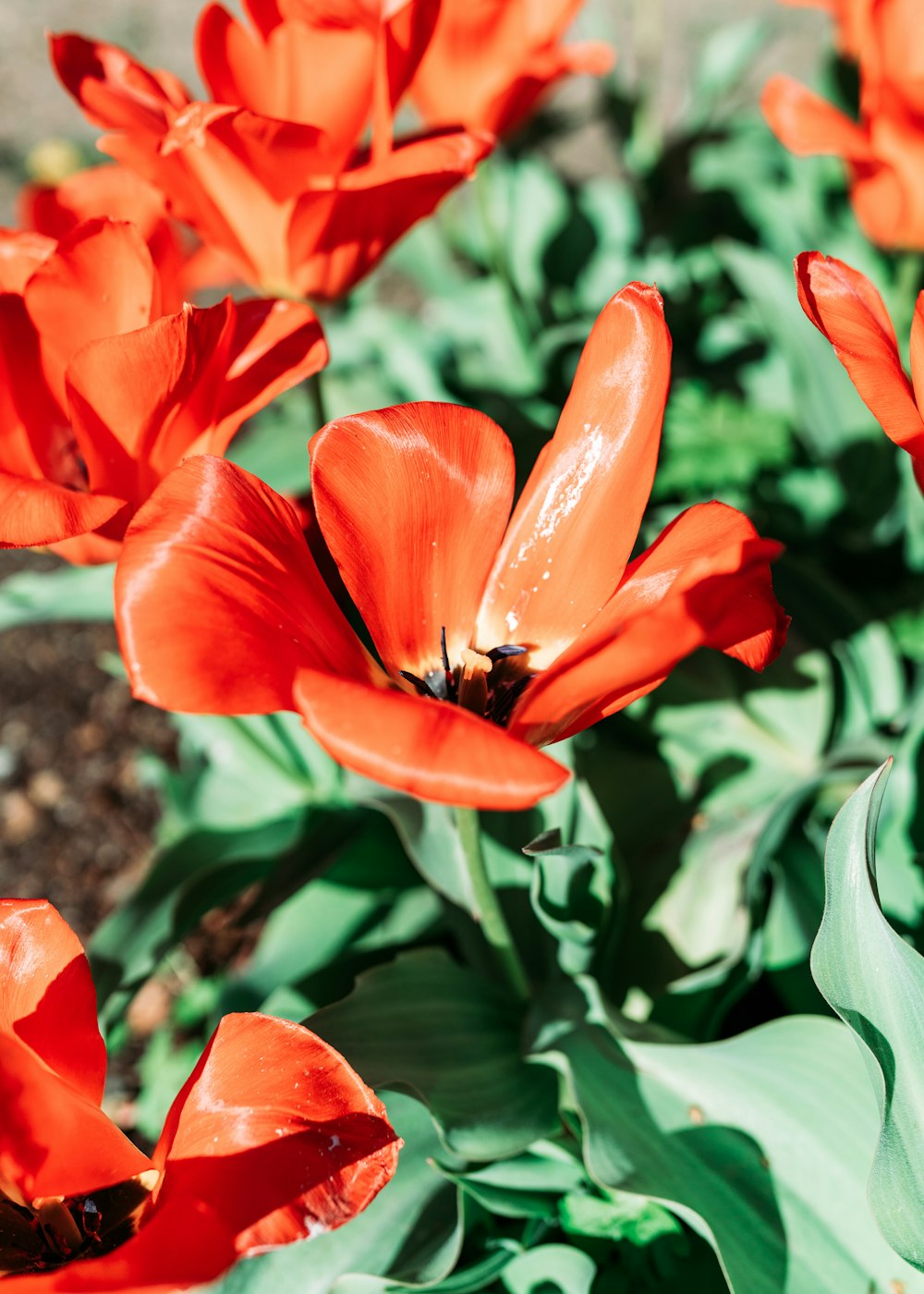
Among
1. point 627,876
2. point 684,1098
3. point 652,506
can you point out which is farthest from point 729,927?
point 652,506

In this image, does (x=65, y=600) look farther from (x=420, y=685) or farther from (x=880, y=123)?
(x=880, y=123)

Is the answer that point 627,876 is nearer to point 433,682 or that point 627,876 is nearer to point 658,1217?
point 658,1217

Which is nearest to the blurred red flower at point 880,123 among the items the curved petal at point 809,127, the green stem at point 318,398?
the curved petal at point 809,127

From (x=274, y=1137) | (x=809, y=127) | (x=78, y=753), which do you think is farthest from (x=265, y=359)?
(x=78, y=753)

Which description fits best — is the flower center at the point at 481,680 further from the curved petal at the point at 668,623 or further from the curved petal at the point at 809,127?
the curved petal at the point at 809,127

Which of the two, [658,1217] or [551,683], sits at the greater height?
[551,683]

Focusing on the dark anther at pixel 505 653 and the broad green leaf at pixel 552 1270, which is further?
the broad green leaf at pixel 552 1270

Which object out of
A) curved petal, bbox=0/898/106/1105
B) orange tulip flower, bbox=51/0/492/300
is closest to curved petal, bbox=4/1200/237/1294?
curved petal, bbox=0/898/106/1105

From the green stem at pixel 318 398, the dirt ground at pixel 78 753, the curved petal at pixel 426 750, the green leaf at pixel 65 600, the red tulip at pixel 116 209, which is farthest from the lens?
the dirt ground at pixel 78 753
